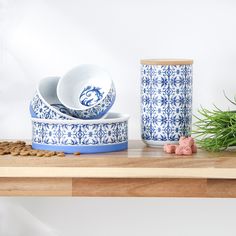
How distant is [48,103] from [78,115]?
0.27 ft

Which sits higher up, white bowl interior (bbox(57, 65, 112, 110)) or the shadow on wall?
Result: white bowl interior (bbox(57, 65, 112, 110))

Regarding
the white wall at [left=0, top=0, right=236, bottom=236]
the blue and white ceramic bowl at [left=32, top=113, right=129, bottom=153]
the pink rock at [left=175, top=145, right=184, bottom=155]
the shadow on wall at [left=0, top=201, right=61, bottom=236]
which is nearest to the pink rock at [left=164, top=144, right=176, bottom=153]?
the pink rock at [left=175, top=145, right=184, bottom=155]

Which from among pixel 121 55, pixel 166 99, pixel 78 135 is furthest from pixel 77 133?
pixel 121 55

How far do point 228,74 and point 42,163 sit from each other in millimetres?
640

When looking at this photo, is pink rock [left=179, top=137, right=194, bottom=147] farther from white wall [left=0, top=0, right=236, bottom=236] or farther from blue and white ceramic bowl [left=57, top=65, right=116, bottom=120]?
white wall [left=0, top=0, right=236, bottom=236]

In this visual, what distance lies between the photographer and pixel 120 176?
1.51 meters

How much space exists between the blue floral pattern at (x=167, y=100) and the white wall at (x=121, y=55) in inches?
9.4

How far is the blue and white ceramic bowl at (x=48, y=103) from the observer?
162cm

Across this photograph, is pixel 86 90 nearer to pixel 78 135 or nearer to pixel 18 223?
pixel 78 135

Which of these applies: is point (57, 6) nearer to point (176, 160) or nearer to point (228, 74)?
point (228, 74)

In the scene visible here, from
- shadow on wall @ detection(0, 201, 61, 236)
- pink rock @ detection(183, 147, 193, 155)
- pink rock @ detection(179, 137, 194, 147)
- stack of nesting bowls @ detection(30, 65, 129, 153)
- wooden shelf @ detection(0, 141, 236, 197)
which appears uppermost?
stack of nesting bowls @ detection(30, 65, 129, 153)

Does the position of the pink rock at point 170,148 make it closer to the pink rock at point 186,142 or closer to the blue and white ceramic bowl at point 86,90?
the pink rock at point 186,142

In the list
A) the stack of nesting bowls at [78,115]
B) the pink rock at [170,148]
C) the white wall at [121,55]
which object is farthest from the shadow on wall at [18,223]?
the pink rock at [170,148]

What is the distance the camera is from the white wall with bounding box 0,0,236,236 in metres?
1.92
